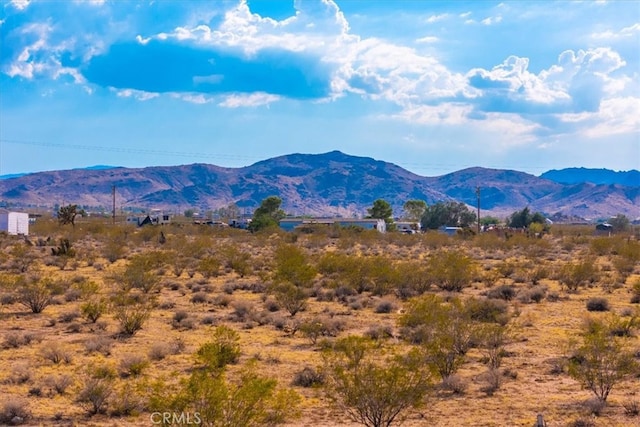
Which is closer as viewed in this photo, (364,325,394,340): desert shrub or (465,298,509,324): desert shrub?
(364,325,394,340): desert shrub

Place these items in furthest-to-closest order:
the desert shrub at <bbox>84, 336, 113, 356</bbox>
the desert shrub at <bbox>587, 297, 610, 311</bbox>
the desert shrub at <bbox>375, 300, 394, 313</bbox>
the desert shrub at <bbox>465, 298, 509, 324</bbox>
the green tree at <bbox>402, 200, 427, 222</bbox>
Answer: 1. the green tree at <bbox>402, 200, 427, 222</bbox>
2. the desert shrub at <bbox>587, 297, 610, 311</bbox>
3. the desert shrub at <bbox>375, 300, 394, 313</bbox>
4. the desert shrub at <bbox>465, 298, 509, 324</bbox>
5. the desert shrub at <bbox>84, 336, 113, 356</bbox>

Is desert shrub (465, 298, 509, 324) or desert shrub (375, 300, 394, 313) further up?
desert shrub (465, 298, 509, 324)

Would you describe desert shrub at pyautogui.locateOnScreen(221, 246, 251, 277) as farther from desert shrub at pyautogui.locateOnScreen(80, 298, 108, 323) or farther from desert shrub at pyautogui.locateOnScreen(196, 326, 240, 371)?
desert shrub at pyautogui.locateOnScreen(196, 326, 240, 371)

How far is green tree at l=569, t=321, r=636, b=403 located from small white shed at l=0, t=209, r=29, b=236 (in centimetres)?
8364

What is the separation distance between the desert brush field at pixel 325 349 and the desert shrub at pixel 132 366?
0.05 metres

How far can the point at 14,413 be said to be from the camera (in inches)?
531

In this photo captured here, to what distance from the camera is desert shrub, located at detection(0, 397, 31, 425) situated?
13.3 metres

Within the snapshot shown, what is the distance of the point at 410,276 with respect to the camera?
33.0 meters

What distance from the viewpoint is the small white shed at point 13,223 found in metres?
89.1

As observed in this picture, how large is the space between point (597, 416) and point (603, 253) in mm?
48918

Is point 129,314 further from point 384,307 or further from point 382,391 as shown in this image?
point 382,391

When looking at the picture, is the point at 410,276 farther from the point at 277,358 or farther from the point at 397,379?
the point at 397,379

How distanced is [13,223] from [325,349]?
272 ft

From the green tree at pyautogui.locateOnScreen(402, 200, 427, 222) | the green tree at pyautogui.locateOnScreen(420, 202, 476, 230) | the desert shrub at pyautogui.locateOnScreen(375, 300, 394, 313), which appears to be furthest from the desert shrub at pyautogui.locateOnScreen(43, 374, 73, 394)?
the green tree at pyautogui.locateOnScreen(402, 200, 427, 222)
